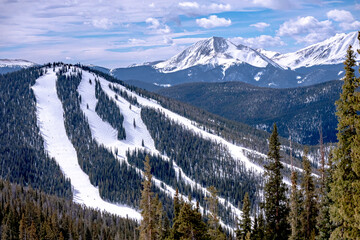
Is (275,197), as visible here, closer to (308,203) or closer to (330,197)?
(308,203)

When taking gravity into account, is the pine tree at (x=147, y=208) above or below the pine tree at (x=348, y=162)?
below

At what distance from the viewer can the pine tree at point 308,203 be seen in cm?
3544

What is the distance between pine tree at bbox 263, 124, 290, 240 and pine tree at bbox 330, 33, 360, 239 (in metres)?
15.0

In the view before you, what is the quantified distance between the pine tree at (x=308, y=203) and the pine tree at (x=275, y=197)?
2098mm

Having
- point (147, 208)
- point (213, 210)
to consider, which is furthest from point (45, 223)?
point (147, 208)

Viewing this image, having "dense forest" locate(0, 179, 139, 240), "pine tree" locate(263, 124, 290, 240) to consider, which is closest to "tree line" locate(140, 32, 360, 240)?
"pine tree" locate(263, 124, 290, 240)

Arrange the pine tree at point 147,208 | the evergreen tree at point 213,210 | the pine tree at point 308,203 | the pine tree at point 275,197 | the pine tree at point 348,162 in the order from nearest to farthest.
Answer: the pine tree at point 348,162 → the pine tree at point 147,208 → the evergreen tree at point 213,210 → the pine tree at point 308,203 → the pine tree at point 275,197

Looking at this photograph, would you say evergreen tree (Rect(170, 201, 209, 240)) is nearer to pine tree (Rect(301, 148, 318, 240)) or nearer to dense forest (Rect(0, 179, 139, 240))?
pine tree (Rect(301, 148, 318, 240))

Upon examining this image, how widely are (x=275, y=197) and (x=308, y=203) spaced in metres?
3.65

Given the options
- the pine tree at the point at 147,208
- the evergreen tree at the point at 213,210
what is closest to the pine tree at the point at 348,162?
the evergreen tree at the point at 213,210

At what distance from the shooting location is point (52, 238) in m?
76.1

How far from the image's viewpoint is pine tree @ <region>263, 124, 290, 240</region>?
123ft

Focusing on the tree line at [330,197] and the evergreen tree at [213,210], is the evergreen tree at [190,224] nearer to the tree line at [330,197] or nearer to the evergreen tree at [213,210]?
the tree line at [330,197]

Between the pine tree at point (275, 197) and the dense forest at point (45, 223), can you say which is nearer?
the pine tree at point (275, 197)
